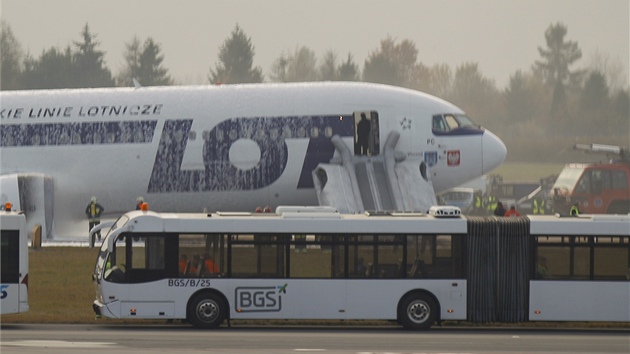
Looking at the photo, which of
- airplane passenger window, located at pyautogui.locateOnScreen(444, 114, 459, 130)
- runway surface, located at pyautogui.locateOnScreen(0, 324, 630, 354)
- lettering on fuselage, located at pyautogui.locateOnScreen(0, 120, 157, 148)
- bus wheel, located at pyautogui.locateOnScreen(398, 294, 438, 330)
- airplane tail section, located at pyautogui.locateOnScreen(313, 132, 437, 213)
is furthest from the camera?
lettering on fuselage, located at pyautogui.locateOnScreen(0, 120, 157, 148)

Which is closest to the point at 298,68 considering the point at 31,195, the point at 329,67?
the point at 329,67

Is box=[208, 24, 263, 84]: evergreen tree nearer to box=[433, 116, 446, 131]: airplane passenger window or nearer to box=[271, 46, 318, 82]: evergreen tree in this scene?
box=[271, 46, 318, 82]: evergreen tree

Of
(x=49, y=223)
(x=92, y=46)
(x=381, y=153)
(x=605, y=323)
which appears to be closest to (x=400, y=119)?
(x=381, y=153)

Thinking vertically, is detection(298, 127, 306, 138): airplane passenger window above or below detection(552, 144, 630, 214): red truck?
above

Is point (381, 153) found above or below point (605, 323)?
above

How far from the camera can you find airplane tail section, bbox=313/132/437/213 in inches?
2152

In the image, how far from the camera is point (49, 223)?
6019 centimetres

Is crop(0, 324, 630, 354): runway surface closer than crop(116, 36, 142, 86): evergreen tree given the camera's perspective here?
Yes

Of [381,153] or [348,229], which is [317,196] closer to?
[381,153]

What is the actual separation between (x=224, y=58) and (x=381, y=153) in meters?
61.8

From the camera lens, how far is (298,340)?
30891 mm

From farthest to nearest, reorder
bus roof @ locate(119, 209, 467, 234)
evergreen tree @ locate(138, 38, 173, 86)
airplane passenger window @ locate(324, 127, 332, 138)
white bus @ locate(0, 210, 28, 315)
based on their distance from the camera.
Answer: evergreen tree @ locate(138, 38, 173, 86) → airplane passenger window @ locate(324, 127, 332, 138) → bus roof @ locate(119, 209, 467, 234) → white bus @ locate(0, 210, 28, 315)

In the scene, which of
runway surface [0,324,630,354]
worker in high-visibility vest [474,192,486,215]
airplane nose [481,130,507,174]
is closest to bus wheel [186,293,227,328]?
runway surface [0,324,630,354]

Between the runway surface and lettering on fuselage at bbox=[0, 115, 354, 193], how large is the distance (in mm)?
21933
